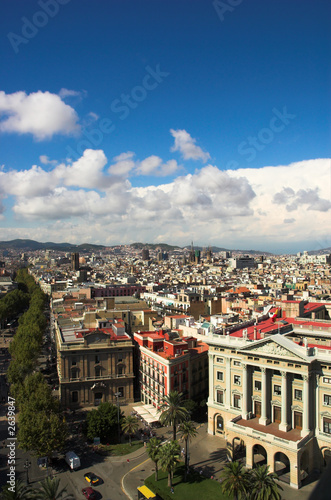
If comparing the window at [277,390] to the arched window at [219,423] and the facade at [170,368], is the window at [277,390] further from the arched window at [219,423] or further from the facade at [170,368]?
the facade at [170,368]

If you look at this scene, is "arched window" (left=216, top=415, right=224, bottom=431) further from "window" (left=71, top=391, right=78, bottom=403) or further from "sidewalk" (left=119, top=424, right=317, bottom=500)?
"window" (left=71, top=391, right=78, bottom=403)

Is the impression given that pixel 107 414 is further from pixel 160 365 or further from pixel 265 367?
pixel 265 367

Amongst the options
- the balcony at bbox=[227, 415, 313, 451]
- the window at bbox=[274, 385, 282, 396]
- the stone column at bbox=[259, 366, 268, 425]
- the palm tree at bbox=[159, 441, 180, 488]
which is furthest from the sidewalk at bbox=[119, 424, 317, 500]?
the window at bbox=[274, 385, 282, 396]

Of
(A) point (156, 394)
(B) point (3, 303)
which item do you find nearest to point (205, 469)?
(A) point (156, 394)

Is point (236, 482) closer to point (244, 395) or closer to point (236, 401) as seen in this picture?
point (244, 395)

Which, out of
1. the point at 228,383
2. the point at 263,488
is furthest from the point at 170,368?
the point at 263,488

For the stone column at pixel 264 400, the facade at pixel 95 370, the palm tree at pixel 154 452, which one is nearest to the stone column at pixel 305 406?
the stone column at pixel 264 400

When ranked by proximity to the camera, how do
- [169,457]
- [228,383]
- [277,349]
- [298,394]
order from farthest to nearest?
1. [228,383]
2. [277,349]
3. [298,394]
4. [169,457]
